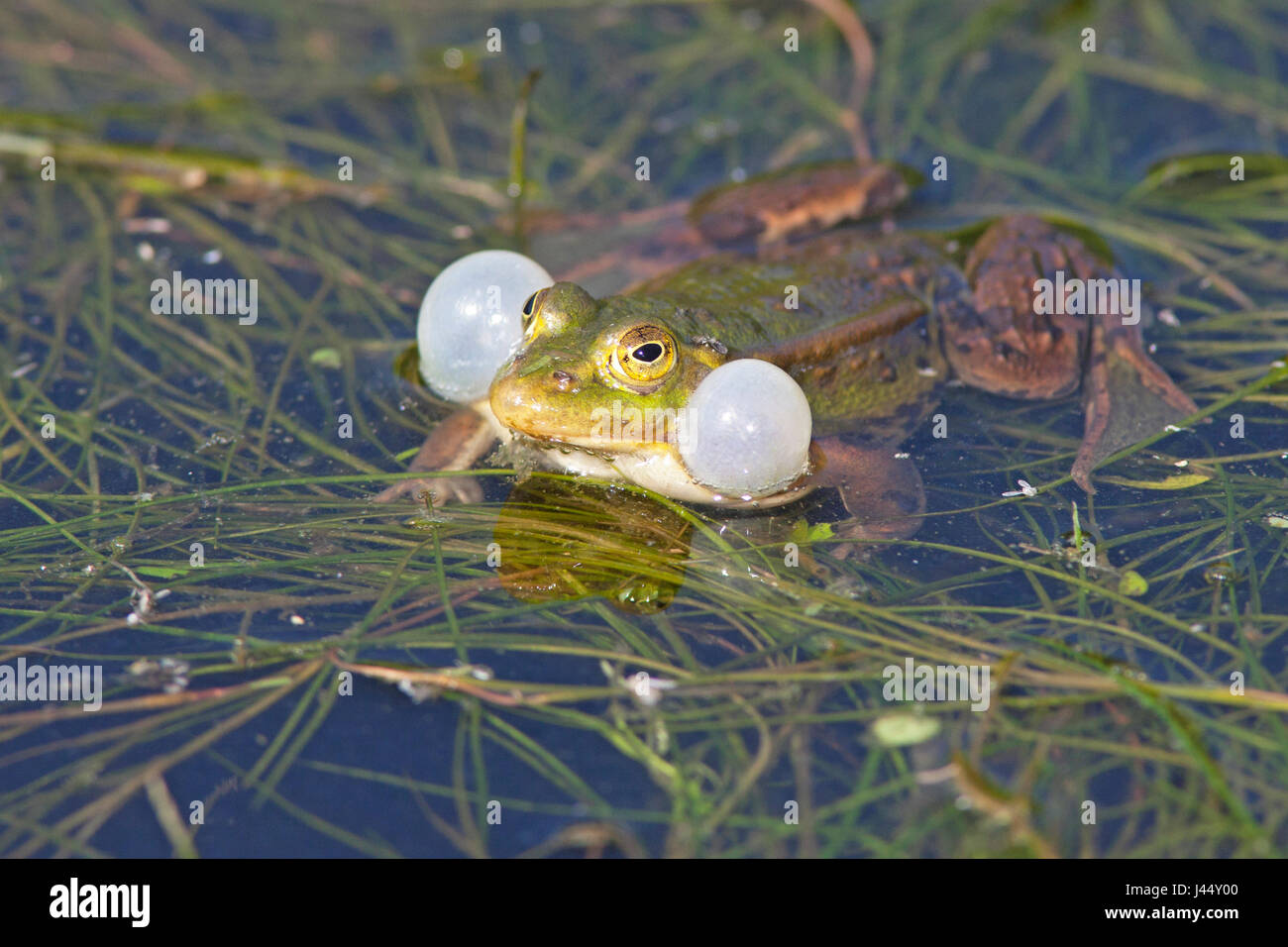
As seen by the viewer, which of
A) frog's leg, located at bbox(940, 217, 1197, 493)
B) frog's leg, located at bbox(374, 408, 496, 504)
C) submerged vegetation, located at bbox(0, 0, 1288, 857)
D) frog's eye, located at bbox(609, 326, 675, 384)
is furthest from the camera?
frog's leg, located at bbox(940, 217, 1197, 493)

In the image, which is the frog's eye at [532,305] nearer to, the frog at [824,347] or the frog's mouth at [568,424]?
the frog at [824,347]

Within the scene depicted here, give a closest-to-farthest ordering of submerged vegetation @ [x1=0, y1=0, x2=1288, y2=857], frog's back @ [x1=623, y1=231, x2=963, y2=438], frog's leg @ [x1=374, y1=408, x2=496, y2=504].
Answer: submerged vegetation @ [x1=0, y1=0, x2=1288, y2=857] → frog's leg @ [x1=374, y1=408, x2=496, y2=504] → frog's back @ [x1=623, y1=231, x2=963, y2=438]

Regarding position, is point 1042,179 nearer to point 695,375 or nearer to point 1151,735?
point 695,375

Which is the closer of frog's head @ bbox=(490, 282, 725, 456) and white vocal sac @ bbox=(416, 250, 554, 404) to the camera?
frog's head @ bbox=(490, 282, 725, 456)

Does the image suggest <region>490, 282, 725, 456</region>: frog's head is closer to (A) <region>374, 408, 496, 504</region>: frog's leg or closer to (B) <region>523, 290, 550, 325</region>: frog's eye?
(B) <region>523, 290, 550, 325</region>: frog's eye

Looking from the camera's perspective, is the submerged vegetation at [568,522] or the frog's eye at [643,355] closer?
the submerged vegetation at [568,522]

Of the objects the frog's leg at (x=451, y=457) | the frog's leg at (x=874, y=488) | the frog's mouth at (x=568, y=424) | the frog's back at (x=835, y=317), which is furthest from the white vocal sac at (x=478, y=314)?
the frog's leg at (x=874, y=488)

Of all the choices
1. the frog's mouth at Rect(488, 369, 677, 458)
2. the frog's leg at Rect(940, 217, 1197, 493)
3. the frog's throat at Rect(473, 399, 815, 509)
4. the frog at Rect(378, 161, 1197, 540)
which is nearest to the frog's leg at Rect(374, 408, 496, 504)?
the frog at Rect(378, 161, 1197, 540)
